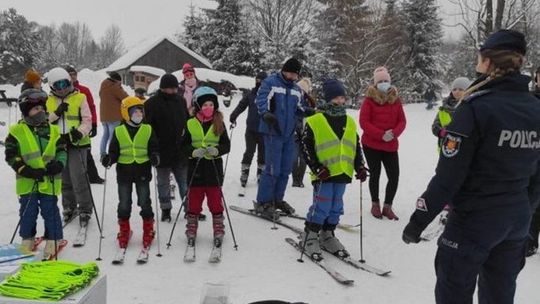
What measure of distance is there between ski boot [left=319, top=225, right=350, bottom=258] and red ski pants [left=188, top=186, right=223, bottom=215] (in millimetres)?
1174

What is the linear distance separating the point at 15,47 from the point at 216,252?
32018 millimetres

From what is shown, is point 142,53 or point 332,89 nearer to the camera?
point 332,89

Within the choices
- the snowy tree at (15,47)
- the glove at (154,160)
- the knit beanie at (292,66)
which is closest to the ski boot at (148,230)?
the glove at (154,160)

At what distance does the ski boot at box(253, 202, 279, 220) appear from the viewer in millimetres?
6395

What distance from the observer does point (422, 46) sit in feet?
109

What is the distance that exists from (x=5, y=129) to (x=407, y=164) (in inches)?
445

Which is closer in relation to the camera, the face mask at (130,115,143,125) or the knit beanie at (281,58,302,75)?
the face mask at (130,115,143,125)

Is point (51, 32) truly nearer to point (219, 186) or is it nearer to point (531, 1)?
point (531, 1)

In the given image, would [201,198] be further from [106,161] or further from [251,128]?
[251,128]

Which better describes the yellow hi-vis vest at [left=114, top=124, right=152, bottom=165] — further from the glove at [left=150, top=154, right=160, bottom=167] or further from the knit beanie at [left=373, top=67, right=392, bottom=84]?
the knit beanie at [left=373, top=67, right=392, bottom=84]

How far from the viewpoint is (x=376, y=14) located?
33.5 m

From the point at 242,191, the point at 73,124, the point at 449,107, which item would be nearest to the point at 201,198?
the point at 73,124

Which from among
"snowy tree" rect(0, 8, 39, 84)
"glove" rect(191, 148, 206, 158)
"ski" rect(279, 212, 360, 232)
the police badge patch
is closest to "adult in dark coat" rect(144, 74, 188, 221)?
"glove" rect(191, 148, 206, 158)

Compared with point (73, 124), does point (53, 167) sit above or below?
below
